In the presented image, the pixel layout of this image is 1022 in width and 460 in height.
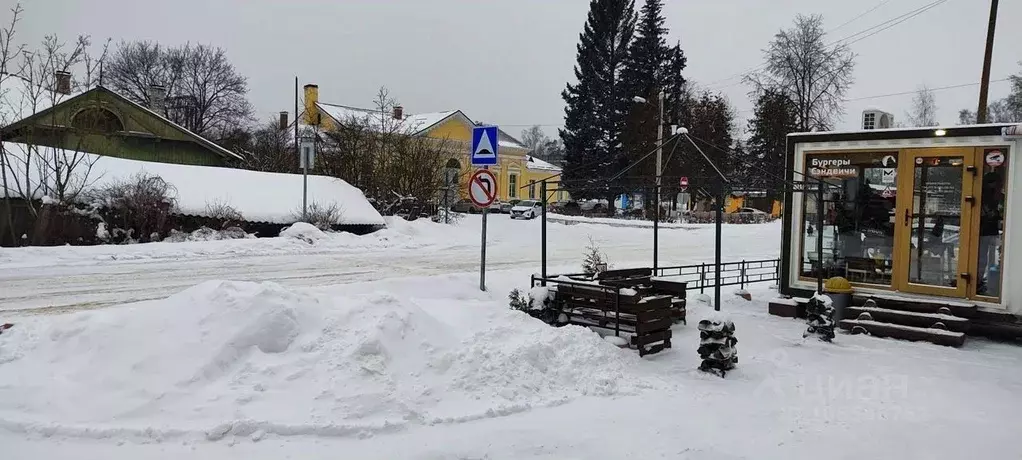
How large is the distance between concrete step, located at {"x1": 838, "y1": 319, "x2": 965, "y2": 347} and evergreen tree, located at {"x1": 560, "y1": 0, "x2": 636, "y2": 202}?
142 feet

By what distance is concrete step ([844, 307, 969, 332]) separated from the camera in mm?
9094

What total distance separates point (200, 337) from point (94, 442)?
4.06 feet

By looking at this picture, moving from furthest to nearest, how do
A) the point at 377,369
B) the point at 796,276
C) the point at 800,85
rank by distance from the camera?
1. the point at 800,85
2. the point at 796,276
3. the point at 377,369

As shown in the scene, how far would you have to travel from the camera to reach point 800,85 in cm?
4700

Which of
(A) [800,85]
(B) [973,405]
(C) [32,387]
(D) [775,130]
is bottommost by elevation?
(B) [973,405]

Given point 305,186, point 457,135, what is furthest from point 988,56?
point 457,135

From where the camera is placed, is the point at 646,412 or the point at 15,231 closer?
the point at 646,412

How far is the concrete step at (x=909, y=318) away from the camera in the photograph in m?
9.09

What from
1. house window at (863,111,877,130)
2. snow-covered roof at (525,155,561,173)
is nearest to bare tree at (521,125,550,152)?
snow-covered roof at (525,155,561,173)

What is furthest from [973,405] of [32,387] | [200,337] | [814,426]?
[32,387]

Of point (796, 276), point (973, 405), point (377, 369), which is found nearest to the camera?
point (377, 369)

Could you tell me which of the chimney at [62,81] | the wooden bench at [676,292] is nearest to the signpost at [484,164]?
the wooden bench at [676,292]

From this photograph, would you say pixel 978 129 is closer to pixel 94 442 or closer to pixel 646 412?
pixel 646 412

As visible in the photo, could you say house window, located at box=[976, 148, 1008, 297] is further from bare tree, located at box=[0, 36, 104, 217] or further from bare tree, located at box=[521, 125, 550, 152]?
bare tree, located at box=[521, 125, 550, 152]
